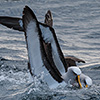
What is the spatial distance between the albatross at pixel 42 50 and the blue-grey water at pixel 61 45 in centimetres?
23

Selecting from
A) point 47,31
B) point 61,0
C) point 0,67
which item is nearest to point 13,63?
point 0,67

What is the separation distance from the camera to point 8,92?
19.2ft

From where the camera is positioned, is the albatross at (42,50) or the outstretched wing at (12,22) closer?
the albatross at (42,50)

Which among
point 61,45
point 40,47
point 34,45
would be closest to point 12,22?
point 34,45

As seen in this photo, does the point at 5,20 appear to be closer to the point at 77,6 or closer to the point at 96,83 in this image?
the point at 96,83

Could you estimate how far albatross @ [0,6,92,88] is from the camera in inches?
213

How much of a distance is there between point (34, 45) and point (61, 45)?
4476 mm

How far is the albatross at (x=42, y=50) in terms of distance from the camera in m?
5.42

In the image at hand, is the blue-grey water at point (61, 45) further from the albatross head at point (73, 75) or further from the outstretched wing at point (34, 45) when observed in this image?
the outstretched wing at point (34, 45)

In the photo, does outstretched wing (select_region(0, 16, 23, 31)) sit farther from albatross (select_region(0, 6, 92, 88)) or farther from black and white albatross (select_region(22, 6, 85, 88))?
black and white albatross (select_region(22, 6, 85, 88))

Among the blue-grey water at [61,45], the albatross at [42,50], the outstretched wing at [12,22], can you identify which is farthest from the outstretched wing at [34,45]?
the outstretched wing at [12,22]

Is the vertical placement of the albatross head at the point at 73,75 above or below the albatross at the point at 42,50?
below

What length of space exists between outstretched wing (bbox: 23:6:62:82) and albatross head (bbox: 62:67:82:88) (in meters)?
0.50

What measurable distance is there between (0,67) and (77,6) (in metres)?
8.87
